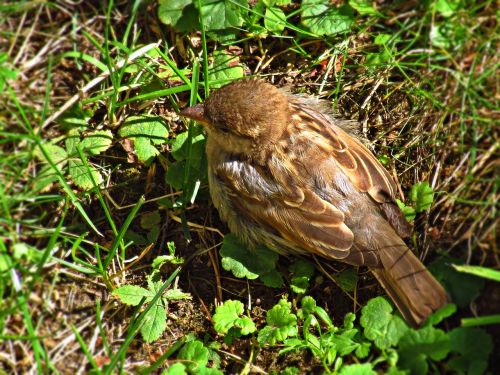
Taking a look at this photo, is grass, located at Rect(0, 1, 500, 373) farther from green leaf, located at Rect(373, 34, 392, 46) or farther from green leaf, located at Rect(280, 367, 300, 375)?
green leaf, located at Rect(280, 367, 300, 375)

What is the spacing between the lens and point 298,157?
426 centimetres

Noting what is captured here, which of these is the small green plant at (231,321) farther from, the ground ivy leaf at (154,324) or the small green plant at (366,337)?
the ground ivy leaf at (154,324)

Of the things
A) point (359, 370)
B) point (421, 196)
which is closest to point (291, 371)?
point (359, 370)

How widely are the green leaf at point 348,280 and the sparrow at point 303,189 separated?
0.79 ft

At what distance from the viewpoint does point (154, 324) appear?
4.25 m

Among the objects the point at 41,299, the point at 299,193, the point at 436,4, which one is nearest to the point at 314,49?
the point at 436,4

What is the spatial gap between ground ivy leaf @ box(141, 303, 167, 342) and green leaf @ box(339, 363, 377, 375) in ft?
3.77

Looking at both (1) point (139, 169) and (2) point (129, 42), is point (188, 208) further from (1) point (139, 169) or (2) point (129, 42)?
(2) point (129, 42)

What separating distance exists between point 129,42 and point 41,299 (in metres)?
1.89

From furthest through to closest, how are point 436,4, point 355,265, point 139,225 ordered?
1. point 139,225
2. point 436,4
3. point 355,265

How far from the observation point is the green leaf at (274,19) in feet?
15.4

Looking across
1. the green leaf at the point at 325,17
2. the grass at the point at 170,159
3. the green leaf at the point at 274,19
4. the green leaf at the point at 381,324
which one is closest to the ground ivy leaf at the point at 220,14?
the grass at the point at 170,159

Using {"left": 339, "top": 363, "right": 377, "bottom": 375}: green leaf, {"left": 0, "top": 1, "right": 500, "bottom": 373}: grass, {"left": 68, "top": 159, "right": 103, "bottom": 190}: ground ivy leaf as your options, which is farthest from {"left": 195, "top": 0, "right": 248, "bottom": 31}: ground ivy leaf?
{"left": 339, "top": 363, "right": 377, "bottom": 375}: green leaf

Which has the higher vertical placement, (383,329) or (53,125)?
(53,125)
